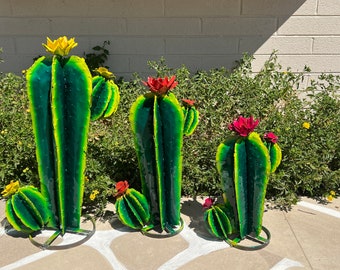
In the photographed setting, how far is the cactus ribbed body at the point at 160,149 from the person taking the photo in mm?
2525

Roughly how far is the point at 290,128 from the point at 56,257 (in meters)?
2.21

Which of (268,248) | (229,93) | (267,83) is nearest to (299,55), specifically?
(267,83)

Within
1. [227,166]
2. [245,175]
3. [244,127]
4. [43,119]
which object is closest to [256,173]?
[245,175]

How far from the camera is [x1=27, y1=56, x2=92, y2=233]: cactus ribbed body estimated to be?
2414mm

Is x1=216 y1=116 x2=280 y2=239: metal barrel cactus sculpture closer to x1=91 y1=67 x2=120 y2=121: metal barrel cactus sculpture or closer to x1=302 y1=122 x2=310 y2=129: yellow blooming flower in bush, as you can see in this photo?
x1=91 y1=67 x2=120 y2=121: metal barrel cactus sculpture

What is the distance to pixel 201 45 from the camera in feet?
16.3

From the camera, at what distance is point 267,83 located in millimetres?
3900

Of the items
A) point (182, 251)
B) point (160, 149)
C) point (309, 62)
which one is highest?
point (309, 62)

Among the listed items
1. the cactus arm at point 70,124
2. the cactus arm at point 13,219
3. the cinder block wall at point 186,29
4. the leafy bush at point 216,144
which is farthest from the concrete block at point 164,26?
the cactus arm at point 13,219

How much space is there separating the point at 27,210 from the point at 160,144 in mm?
1040

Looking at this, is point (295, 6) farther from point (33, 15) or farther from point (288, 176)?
point (33, 15)

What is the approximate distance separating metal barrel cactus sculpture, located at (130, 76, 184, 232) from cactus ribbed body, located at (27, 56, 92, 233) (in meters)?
0.36

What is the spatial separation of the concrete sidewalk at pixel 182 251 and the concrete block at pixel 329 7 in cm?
288

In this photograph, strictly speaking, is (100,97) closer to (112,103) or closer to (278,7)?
(112,103)
